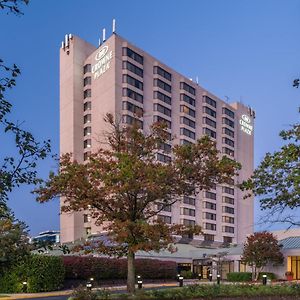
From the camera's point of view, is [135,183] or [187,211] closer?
[135,183]

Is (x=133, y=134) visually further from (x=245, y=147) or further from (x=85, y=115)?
(x=245, y=147)

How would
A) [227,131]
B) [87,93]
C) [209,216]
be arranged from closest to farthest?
[87,93]
[209,216]
[227,131]

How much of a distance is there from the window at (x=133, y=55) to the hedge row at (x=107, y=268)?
52.9 metres

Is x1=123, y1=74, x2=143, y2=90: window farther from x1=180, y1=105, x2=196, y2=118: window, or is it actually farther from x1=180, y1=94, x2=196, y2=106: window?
x1=180, y1=105, x2=196, y2=118: window

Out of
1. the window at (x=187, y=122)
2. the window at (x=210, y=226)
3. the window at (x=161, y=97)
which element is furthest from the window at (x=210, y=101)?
the window at (x=210, y=226)

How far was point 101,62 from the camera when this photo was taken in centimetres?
9856

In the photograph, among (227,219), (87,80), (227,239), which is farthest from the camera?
(227,219)

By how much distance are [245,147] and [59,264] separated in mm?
95447

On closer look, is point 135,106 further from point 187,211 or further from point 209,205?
point 209,205

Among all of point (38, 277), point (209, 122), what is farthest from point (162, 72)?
point (38, 277)

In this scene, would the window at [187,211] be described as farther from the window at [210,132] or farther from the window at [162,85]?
the window at [162,85]

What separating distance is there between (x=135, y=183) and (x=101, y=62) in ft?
A: 263

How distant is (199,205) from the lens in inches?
4333

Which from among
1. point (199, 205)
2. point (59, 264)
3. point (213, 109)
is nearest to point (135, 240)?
point (59, 264)
